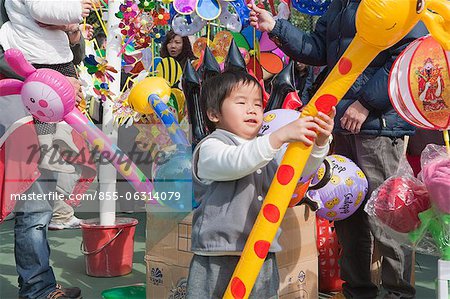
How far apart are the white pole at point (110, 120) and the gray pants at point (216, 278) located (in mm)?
1634

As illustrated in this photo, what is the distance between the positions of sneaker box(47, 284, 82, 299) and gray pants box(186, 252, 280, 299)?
47.9 inches

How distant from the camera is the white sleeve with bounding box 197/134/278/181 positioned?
1.76 meters

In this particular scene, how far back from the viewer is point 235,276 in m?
1.80

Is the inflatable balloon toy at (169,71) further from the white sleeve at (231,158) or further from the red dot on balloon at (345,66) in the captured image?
the red dot on balloon at (345,66)

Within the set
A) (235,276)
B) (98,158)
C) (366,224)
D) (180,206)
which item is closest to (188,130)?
(180,206)

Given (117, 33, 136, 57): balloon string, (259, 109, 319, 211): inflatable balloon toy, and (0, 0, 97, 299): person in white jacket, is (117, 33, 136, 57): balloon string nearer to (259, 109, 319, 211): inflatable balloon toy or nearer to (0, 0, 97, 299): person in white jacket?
(0, 0, 97, 299): person in white jacket

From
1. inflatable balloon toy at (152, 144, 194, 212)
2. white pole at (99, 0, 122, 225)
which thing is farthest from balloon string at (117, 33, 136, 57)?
inflatable balloon toy at (152, 144, 194, 212)

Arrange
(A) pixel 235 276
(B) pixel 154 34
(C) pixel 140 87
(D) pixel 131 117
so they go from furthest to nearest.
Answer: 1. (D) pixel 131 117
2. (B) pixel 154 34
3. (C) pixel 140 87
4. (A) pixel 235 276

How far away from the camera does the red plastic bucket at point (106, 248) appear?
3463mm

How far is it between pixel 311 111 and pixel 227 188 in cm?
36

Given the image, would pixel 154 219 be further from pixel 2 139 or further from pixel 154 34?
pixel 154 34

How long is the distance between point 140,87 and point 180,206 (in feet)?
2.83

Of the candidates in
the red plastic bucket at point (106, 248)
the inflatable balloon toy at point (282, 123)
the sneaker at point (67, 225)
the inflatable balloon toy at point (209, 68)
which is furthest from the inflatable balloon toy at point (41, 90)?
the sneaker at point (67, 225)

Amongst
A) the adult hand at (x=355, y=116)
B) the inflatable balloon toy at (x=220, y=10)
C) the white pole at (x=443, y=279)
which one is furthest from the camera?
the inflatable balloon toy at (x=220, y=10)
